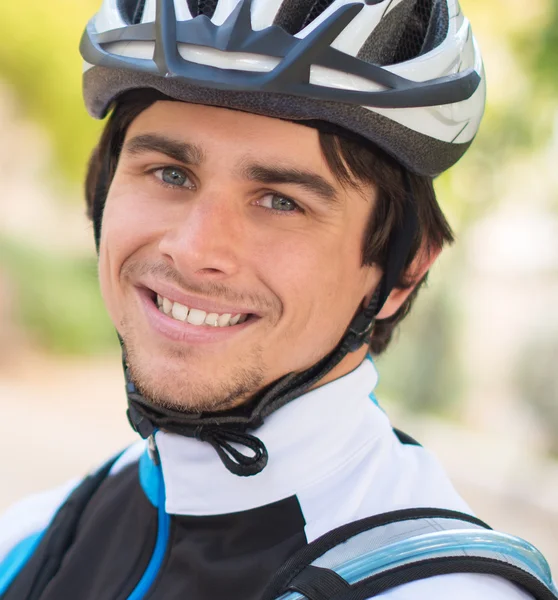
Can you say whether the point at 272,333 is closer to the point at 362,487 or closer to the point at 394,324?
the point at 362,487

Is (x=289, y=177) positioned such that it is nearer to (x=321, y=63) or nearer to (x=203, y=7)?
(x=321, y=63)

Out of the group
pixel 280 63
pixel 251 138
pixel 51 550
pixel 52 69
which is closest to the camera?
pixel 280 63

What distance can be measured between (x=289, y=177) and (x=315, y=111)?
0.54 feet

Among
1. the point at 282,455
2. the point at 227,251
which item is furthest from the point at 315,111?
the point at 282,455

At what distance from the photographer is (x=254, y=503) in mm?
1896

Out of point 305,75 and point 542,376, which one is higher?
point 305,75

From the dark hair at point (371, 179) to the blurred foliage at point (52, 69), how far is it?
25.6ft

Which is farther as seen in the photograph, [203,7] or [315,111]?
[203,7]

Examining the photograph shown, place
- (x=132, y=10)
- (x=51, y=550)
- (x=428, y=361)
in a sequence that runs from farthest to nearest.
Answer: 1. (x=428, y=361)
2. (x=132, y=10)
3. (x=51, y=550)

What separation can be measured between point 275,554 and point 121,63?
1217 millimetres

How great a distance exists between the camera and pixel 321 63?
1.81 meters

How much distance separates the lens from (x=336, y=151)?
1.93 metres

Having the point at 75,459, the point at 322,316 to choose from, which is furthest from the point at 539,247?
the point at 322,316

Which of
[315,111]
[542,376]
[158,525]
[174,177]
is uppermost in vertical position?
[315,111]
